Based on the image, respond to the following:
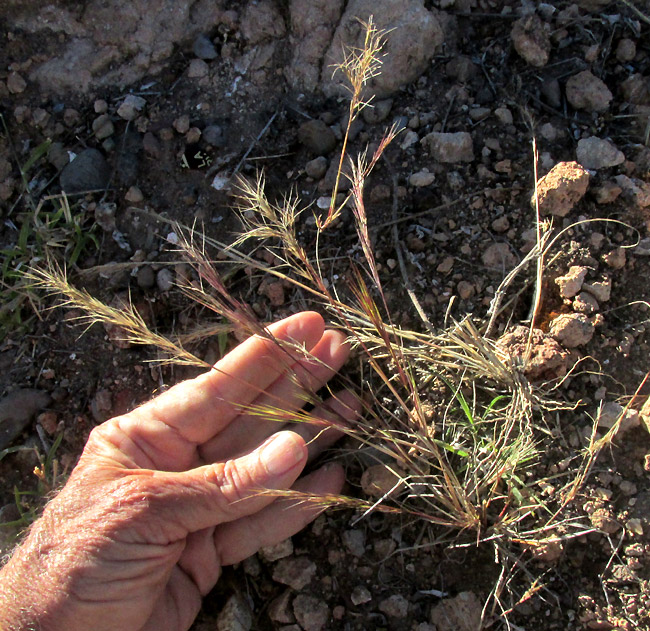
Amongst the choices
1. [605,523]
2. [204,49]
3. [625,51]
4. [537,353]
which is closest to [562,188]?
[537,353]

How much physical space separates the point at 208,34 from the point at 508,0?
1095mm

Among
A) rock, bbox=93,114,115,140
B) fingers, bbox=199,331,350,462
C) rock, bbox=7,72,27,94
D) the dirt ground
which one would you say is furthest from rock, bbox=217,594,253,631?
rock, bbox=7,72,27,94

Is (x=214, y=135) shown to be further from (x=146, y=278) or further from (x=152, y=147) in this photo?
(x=146, y=278)

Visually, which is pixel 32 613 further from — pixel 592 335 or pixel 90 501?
pixel 592 335

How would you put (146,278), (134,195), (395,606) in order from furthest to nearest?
(134,195) < (146,278) < (395,606)

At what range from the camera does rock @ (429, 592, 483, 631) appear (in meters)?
1.77

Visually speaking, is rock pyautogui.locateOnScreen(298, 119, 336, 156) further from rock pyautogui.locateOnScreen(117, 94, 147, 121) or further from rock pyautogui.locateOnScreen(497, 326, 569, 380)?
rock pyautogui.locateOnScreen(497, 326, 569, 380)

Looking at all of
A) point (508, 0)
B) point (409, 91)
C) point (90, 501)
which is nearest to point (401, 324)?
point (409, 91)

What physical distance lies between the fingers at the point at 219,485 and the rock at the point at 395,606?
17.1 inches

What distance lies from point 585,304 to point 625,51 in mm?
947

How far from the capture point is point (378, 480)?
6.23ft

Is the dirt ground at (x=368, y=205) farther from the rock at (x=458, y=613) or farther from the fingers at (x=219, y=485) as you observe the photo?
the fingers at (x=219, y=485)

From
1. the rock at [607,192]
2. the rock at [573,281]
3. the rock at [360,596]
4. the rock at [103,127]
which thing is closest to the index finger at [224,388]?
the rock at [360,596]

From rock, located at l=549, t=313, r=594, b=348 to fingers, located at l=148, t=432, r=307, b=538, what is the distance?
790 mm
